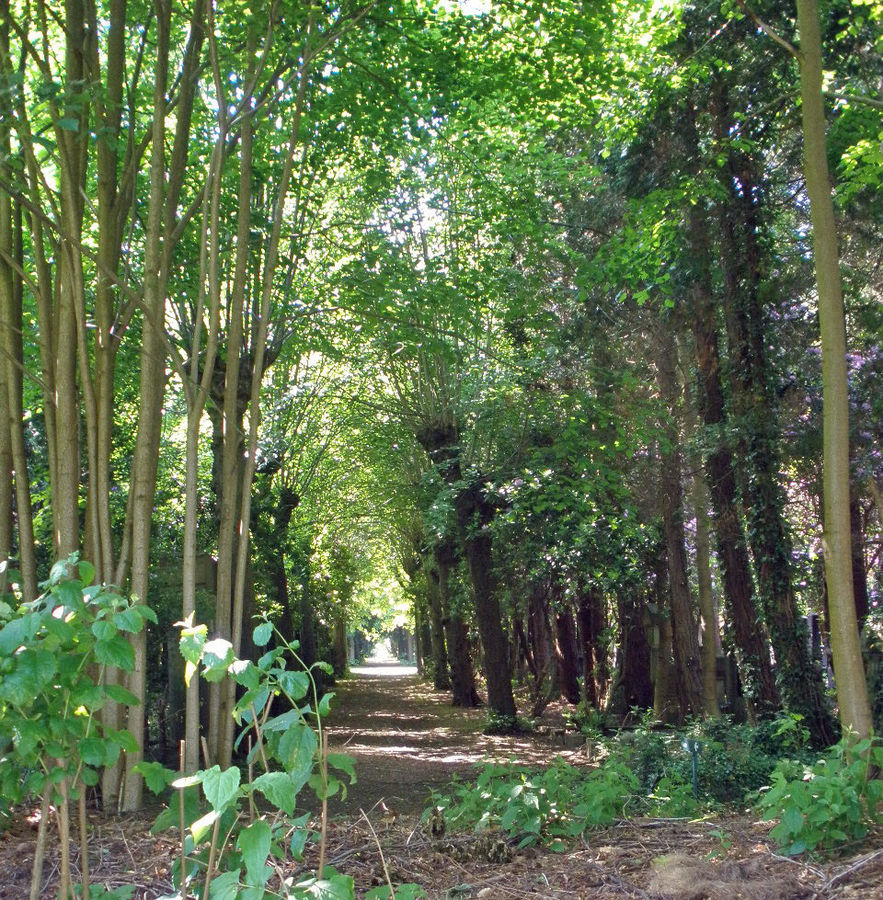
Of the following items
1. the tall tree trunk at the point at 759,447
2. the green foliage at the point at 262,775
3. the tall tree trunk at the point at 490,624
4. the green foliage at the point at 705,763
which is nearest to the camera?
the green foliage at the point at 262,775

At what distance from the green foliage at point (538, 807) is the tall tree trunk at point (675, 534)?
1112 cm

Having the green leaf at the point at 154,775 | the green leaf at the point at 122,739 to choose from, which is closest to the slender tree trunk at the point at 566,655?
the green leaf at the point at 154,775

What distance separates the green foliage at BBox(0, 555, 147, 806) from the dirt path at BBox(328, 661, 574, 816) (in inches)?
39.0

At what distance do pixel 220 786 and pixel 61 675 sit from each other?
74 centimetres

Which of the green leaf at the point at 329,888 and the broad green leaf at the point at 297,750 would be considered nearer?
the green leaf at the point at 329,888

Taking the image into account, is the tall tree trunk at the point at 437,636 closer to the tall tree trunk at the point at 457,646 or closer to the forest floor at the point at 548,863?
the tall tree trunk at the point at 457,646

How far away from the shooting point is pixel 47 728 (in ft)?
9.53

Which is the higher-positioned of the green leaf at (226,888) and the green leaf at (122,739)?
the green leaf at (122,739)

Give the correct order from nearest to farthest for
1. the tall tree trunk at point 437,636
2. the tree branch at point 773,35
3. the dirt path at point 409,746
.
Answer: the tree branch at point 773,35
the dirt path at point 409,746
the tall tree trunk at point 437,636

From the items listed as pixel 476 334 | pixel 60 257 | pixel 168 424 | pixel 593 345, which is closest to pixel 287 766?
pixel 60 257

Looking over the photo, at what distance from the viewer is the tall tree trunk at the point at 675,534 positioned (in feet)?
52.7

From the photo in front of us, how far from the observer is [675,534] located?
16.2 m

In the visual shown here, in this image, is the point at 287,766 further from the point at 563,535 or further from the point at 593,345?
the point at 563,535

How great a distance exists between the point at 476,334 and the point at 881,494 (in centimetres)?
1030
